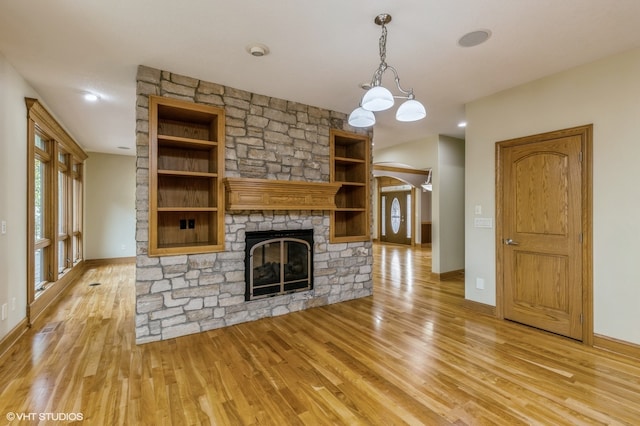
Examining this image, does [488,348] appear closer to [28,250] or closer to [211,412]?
[211,412]

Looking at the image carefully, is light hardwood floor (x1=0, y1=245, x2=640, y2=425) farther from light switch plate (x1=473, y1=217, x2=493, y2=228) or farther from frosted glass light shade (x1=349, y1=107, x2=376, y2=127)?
frosted glass light shade (x1=349, y1=107, x2=376, y2=127)

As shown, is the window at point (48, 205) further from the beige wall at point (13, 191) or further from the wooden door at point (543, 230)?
the wooden door at point (543, 230)

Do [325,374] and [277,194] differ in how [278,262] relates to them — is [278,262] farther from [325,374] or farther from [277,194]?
[325,374]

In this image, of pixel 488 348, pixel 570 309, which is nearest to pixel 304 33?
pixel 488 348

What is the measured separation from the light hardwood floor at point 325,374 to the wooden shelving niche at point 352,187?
4.65 feet

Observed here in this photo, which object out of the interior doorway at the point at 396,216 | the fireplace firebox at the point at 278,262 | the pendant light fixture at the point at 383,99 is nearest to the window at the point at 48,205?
the fireplace firebox at the point at 278,262

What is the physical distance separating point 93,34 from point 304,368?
10.8 ft

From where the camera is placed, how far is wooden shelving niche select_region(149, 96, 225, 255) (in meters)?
3.35

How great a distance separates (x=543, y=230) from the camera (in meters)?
3.40

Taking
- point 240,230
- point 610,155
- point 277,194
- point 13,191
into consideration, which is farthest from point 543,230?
point 13,191

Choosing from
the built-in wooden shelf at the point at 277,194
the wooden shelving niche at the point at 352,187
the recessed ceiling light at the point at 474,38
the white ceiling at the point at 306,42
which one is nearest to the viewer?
the white ceiling at the point at 306,42

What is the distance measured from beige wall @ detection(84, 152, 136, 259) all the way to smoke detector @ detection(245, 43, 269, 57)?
5.91m

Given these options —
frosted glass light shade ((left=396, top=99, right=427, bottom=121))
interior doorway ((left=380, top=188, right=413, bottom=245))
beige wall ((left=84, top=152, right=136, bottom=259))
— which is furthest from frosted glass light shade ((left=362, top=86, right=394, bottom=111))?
interior doorway ((left=380, top=188, right=413, bottom=245))

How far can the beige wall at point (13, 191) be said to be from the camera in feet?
9.52
